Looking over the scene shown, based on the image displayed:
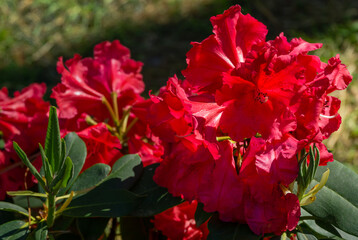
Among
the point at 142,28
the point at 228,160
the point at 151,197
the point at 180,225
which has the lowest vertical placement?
the point at 142,28

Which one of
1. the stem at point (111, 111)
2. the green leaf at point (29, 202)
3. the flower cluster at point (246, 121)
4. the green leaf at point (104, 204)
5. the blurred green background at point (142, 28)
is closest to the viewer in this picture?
the flower cluster at point (246, 121)

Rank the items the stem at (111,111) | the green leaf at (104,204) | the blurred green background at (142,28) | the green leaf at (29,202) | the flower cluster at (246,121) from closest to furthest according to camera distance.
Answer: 1. the flower cluster at (246,121)
2. the green leaf at (104,204)
3. the green leaf at (29,202)
4. the stem at (111,111)
5. the blurred green background at (142,28)

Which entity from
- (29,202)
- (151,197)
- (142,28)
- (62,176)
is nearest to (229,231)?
(151,197)

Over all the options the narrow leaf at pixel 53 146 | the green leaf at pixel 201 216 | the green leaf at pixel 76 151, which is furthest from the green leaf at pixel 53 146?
the green leaf at pixel 201 216

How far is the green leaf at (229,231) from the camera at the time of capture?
79 cm

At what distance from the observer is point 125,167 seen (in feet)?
3.09

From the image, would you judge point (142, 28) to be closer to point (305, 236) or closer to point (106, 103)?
point (106, 103)

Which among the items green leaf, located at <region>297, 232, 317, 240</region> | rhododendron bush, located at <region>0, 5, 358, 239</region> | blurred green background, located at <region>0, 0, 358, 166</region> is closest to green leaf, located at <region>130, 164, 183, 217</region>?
rhododendron bush, located at <region>0, 5, 358, 239</region>

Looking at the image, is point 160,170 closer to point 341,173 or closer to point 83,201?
point 83,201

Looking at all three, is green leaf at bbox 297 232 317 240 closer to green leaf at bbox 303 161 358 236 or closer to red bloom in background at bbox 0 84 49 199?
green leaf at bbox 303 161 358 236

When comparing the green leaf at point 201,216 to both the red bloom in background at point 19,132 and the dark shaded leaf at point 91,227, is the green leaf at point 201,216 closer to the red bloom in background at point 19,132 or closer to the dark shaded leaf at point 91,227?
the dark shaded leaf at point 91,227

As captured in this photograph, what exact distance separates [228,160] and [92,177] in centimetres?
30

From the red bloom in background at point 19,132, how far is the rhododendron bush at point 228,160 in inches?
3.9

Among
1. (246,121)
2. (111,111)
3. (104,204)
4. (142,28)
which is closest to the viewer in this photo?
(246,121)
